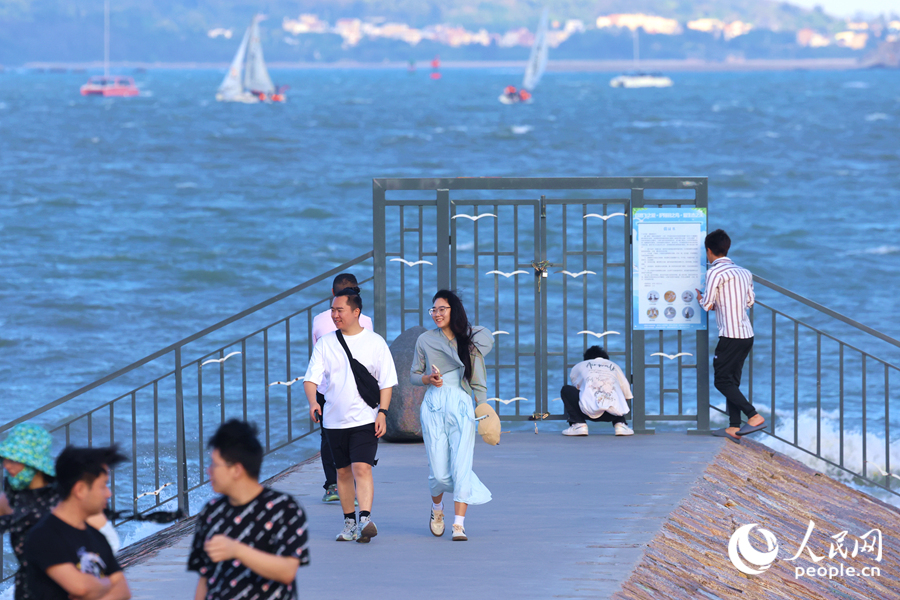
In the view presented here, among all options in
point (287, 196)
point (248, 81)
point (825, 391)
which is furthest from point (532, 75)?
point (825, 391)

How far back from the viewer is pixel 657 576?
22.0ft

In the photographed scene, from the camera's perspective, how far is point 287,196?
47.8 m

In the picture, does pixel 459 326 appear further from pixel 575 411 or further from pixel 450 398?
pixel 575 411

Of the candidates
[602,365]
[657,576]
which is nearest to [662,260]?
[602,365]

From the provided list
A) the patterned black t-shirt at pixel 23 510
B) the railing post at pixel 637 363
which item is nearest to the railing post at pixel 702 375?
the railing post at pixel 637 363

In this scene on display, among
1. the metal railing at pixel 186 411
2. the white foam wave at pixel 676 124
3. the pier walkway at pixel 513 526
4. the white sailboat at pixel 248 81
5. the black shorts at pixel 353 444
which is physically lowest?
the metal railing at pixel 186 411

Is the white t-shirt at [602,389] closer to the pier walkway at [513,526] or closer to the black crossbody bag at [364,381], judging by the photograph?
the pier walkway at [513,526]

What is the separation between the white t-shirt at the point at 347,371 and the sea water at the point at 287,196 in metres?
10.3

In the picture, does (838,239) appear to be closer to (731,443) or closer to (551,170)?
(551,170)

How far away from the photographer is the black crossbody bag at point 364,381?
7133mm

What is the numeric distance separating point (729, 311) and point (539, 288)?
1.62 m

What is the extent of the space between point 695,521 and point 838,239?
3281 cm

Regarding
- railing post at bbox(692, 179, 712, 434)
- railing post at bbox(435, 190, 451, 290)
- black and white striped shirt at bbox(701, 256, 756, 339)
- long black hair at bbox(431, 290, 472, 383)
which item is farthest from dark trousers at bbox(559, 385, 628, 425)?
long black hair at bbox(431, 290, 472, 383)

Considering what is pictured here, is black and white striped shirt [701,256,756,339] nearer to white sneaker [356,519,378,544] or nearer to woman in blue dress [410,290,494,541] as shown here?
woman in blue dress [410,290,494,541]
